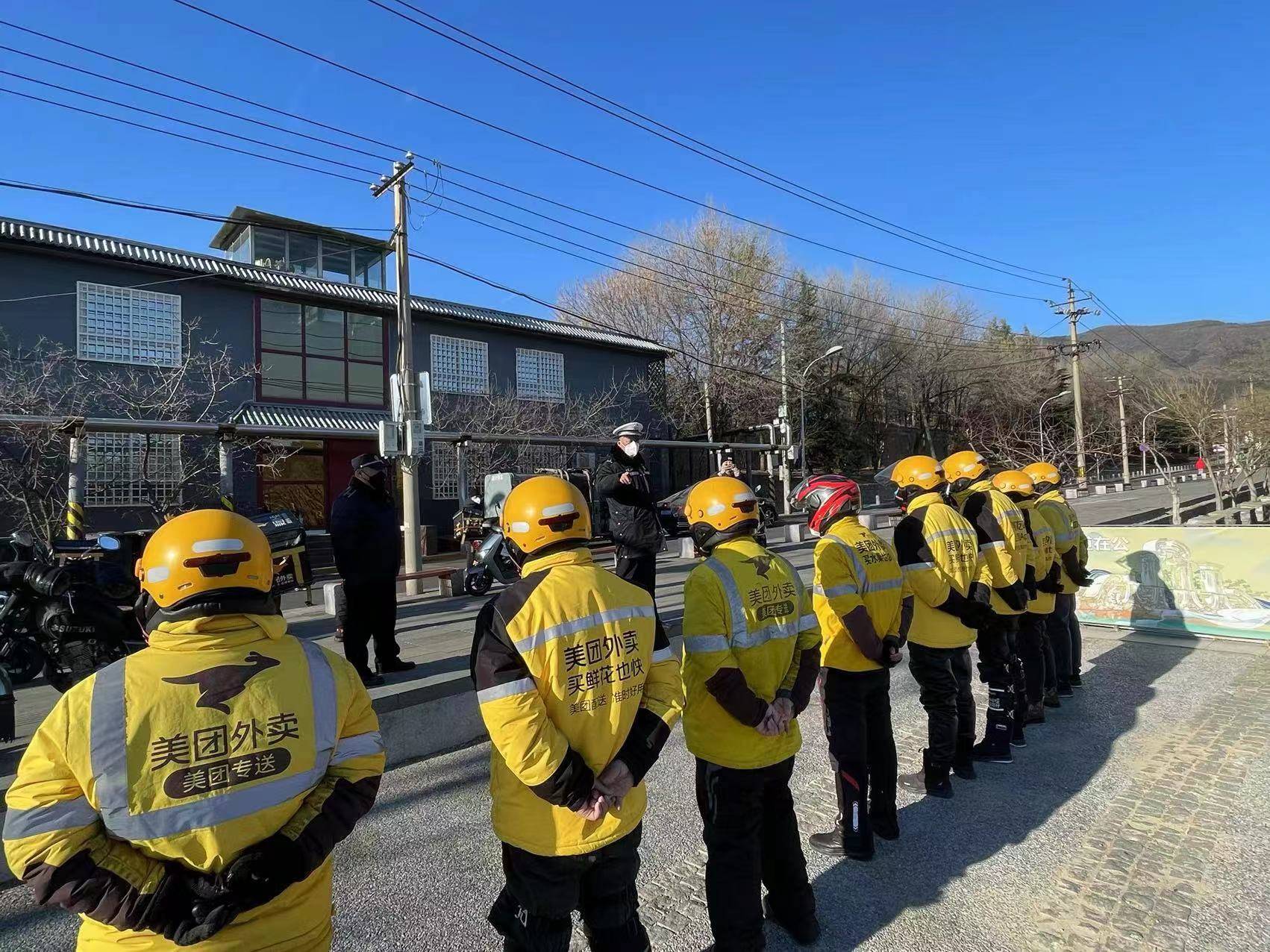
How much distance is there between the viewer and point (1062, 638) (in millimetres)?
5934

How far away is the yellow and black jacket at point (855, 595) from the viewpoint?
3387mm

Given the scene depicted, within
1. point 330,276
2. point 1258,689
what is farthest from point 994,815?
point 330,276

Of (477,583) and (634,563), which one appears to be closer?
(634,563)

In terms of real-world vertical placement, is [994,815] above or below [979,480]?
below

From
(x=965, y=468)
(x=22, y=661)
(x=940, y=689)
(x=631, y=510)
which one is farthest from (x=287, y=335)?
(x=940, y=689)

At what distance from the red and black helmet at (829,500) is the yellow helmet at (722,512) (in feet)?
2.90

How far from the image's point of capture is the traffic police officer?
3365mm

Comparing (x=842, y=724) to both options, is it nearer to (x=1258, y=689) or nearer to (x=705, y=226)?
(x=1258, y=689)

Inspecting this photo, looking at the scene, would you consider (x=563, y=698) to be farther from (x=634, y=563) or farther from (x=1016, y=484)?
(x=1016, y=484)

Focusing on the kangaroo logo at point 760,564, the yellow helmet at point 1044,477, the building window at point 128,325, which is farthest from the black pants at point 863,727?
the building window at point 128,325

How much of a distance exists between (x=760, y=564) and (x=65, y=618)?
18.2 feet

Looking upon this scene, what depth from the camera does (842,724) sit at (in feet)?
11.4

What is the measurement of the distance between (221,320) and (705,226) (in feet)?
69.8

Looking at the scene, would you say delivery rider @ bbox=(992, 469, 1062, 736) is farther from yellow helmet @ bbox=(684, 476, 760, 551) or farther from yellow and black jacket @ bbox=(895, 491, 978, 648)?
yellow helmet @ bbox=(684, 476, 760, 551)
